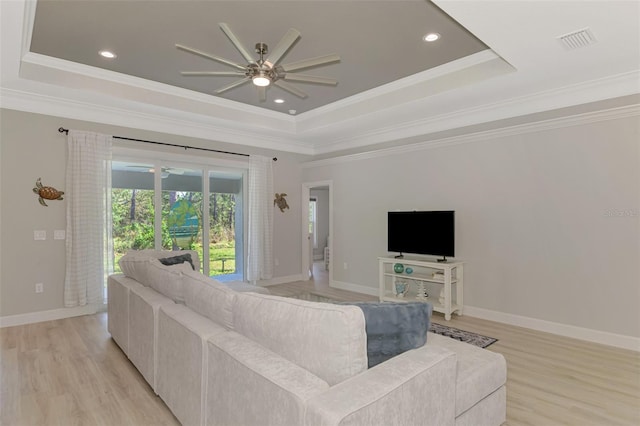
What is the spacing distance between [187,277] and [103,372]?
1369 millimetres

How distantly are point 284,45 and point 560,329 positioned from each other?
14.0 ft

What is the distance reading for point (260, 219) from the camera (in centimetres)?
650

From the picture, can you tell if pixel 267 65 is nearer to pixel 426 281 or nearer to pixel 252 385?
pixel 252 385

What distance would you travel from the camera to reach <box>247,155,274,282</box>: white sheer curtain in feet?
21.0

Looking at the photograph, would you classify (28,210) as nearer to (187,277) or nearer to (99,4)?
(99,4)

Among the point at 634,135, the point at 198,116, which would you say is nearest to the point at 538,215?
the point at 634,135

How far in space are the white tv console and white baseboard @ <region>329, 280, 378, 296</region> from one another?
31cm

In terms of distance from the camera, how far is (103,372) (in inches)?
117

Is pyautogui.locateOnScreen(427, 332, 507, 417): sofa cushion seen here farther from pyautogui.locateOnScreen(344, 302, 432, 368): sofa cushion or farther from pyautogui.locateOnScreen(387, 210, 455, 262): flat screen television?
pyautogui.locateOnScreen(387, 210, 455, 262): flat screen television

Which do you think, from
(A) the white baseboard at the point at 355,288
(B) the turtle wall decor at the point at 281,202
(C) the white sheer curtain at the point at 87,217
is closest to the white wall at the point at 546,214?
(A) the white baseboard at the point at 355,288

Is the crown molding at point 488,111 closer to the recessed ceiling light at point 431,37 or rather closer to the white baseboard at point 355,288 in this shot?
the recessed ceiling light at point 431,37

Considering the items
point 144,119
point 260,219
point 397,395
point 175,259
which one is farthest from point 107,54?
point 397,395

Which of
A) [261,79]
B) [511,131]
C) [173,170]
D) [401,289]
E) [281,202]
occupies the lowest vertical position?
[401,289]

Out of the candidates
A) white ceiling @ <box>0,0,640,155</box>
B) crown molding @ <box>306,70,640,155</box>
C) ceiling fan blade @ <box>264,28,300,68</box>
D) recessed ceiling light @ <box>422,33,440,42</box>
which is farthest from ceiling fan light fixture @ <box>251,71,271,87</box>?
crown molding @ <box>306,70,640,155</box>
